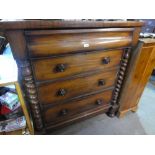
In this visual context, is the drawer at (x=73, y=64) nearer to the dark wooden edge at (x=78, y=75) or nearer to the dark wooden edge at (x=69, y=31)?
the dark wooden edge at (x=78, y=75)

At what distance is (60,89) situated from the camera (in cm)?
100

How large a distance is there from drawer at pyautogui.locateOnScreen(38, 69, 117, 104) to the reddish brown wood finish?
0.53 feet

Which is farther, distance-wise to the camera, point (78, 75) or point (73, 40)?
point (78, 75)

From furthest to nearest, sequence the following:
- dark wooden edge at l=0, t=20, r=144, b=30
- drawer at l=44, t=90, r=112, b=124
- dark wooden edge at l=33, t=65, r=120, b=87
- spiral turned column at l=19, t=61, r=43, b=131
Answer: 1. drawer at l=44, t=90, r=112, b=124
2. dark wooden edge at l=33, t=65, r=120, b=87
3. spiral turned column at l=19, t=61, r=43, b=131
4. dark wooden edge at l=0, t=20, r=144, b=30

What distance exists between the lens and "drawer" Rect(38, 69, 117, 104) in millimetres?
960

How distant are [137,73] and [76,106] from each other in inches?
25.3

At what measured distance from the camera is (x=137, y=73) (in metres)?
1.19

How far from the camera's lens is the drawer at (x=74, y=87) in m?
0.96

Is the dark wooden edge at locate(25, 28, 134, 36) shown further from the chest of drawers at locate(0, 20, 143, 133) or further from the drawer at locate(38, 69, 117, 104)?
the drawer at locate(38, 69, 117, 104)

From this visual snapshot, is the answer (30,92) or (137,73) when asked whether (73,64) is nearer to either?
(30,92)

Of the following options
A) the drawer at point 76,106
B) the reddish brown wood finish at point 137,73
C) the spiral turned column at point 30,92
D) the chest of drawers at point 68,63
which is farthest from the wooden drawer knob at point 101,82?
the spiral turned column at point 30,92

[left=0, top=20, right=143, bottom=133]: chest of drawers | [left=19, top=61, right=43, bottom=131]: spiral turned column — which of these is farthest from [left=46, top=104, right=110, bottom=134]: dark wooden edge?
[left=19, top=61, right=43, bottom=131]: spiral turned column

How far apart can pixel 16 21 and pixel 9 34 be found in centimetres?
8

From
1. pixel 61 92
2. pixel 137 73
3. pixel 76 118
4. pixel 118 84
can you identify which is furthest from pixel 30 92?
pixel 137 73
